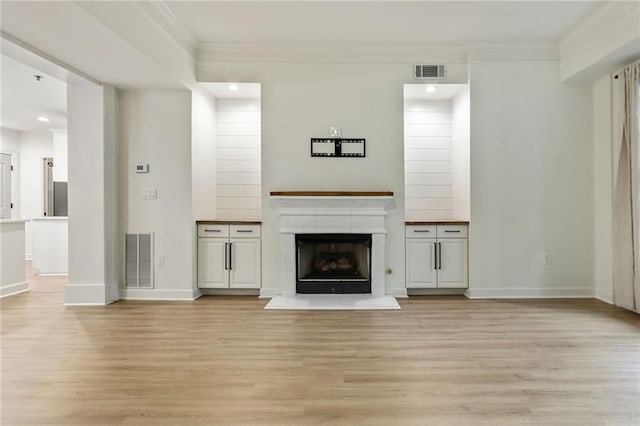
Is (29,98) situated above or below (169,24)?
below

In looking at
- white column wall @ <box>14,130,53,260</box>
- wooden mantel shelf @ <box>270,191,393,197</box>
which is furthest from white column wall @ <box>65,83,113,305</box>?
white column wall @ <box>14,130,53,260</box>

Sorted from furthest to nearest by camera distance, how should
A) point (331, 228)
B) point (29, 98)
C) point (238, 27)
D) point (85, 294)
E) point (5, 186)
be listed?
point (5, 186)
point (29, 98)
point (331, 228)
point (85, 294)
point (238, 27)

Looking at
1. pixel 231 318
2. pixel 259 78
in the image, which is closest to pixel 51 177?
pixel 259 78

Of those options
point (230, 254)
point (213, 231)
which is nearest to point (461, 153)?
point (230, 254)

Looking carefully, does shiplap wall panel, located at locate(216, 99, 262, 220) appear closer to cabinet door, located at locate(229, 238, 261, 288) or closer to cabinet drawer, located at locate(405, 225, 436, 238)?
cabinet door, located at locate(229, 238, 261, 288)

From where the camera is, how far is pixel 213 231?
15.4ft

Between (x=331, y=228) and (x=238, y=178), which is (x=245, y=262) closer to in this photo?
(x=331, y=228)

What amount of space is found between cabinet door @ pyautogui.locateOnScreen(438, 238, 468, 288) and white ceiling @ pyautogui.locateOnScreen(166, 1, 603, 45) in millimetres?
2578

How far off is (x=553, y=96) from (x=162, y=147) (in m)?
5.08

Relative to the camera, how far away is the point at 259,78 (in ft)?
15.3

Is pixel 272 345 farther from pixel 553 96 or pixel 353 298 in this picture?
pixel 553 96

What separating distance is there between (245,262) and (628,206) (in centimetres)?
451

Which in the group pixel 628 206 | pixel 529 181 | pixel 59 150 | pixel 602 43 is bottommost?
pixel 628 206

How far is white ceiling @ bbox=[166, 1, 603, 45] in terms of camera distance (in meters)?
3.70
